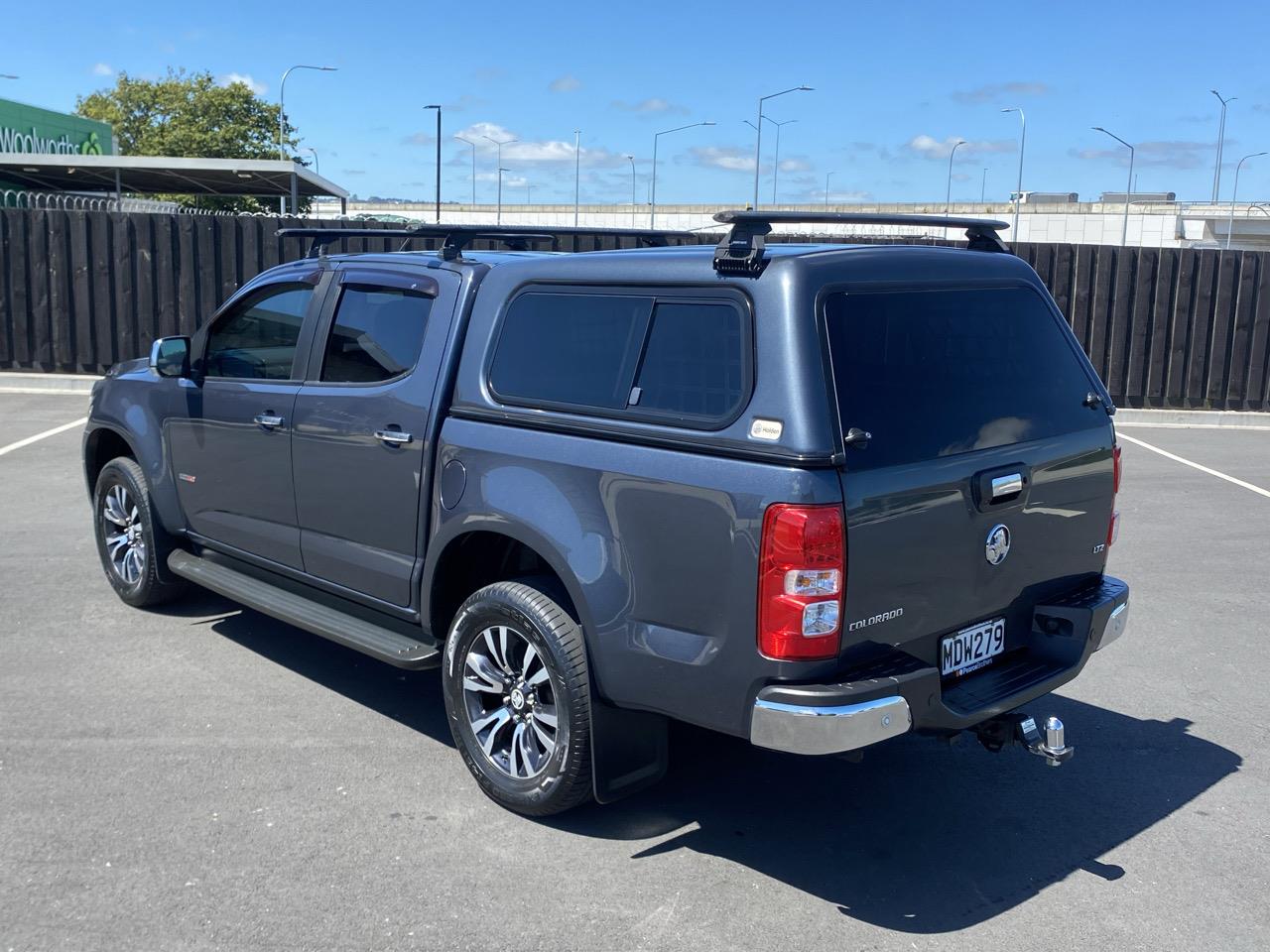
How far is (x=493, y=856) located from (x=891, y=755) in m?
1.80

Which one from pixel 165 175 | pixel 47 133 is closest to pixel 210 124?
pixel 47 133

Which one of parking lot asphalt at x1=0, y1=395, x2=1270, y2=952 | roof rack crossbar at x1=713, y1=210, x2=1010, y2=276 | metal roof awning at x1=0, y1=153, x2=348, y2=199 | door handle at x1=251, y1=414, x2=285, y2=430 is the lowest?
parking lot asphalt at x1=0, y1=395, x2=1270, y2=952

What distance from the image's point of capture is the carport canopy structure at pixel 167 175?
2300 cm

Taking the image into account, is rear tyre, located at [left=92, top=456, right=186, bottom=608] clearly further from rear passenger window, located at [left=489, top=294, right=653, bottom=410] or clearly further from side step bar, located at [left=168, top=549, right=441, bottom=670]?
rear passenger window, located at [left=489, top=294, right=653, bottom=410]

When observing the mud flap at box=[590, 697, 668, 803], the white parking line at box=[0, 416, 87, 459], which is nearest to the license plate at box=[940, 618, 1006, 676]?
the mud flap at box=[590, 697, 668, 803]

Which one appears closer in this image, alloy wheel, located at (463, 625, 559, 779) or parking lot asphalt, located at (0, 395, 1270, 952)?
parking lot asphalt, located at (0, 395, 1270, 952)

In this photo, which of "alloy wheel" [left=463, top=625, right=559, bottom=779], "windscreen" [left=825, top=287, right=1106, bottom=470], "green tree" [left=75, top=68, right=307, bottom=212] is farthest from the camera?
"green tree" [left=75, top=68, right=307, bottom=212]

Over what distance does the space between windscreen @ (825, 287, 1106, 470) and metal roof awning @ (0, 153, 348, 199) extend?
63.7 ft

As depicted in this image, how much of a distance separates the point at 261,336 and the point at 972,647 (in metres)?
3.61

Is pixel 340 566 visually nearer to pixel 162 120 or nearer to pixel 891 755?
pixel 891 755

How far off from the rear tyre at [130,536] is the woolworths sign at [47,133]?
34.8m

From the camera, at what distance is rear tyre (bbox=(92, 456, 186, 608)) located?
6363 millimetres

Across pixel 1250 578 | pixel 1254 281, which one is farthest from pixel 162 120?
pixel 1250 578

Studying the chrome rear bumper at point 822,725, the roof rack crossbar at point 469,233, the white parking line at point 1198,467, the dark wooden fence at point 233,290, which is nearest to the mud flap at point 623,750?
the chrome rear bumper at point 822,725
